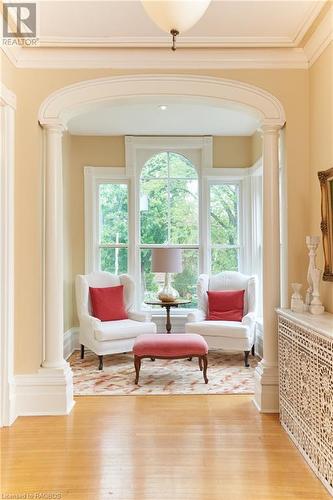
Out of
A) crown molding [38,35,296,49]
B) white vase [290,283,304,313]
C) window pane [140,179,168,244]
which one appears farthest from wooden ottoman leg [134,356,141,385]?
crown molding [38,35,296,49]

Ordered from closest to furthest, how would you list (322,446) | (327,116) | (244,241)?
(322,446) → (327,116) → (244,241)

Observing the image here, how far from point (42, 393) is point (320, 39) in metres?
3.62

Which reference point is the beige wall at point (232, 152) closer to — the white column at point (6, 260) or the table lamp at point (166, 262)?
the table lamp at point (166, 262)

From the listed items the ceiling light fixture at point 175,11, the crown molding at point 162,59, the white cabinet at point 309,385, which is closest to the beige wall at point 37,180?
the crown molding at point 162,59

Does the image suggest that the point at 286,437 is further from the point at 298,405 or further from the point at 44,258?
the point at 44,258

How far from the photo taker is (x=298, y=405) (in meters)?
3.01

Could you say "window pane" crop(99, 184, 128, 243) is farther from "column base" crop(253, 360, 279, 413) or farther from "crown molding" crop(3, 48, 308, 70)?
"column base" crop(253, 360, 279, 413)

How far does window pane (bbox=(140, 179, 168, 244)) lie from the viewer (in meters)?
6.56

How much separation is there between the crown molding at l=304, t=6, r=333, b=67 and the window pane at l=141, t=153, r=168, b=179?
10.4 ft

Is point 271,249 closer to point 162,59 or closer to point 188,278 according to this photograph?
point 162,59

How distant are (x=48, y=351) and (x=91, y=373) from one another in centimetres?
133

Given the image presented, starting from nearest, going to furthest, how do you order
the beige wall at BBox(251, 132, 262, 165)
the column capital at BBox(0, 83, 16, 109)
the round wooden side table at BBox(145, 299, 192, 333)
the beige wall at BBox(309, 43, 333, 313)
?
the beige wall at BBox(309, 43, 333, 313), the column capital at BBox(0, 83, 16, 109), the round wooden side table at BBox(145, 299, 192, 333), the beige wall at BBox(251, 132, 262, 165)

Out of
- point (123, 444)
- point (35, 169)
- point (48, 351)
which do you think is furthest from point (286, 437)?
point (35, 169)

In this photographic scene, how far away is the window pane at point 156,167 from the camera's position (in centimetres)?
657
